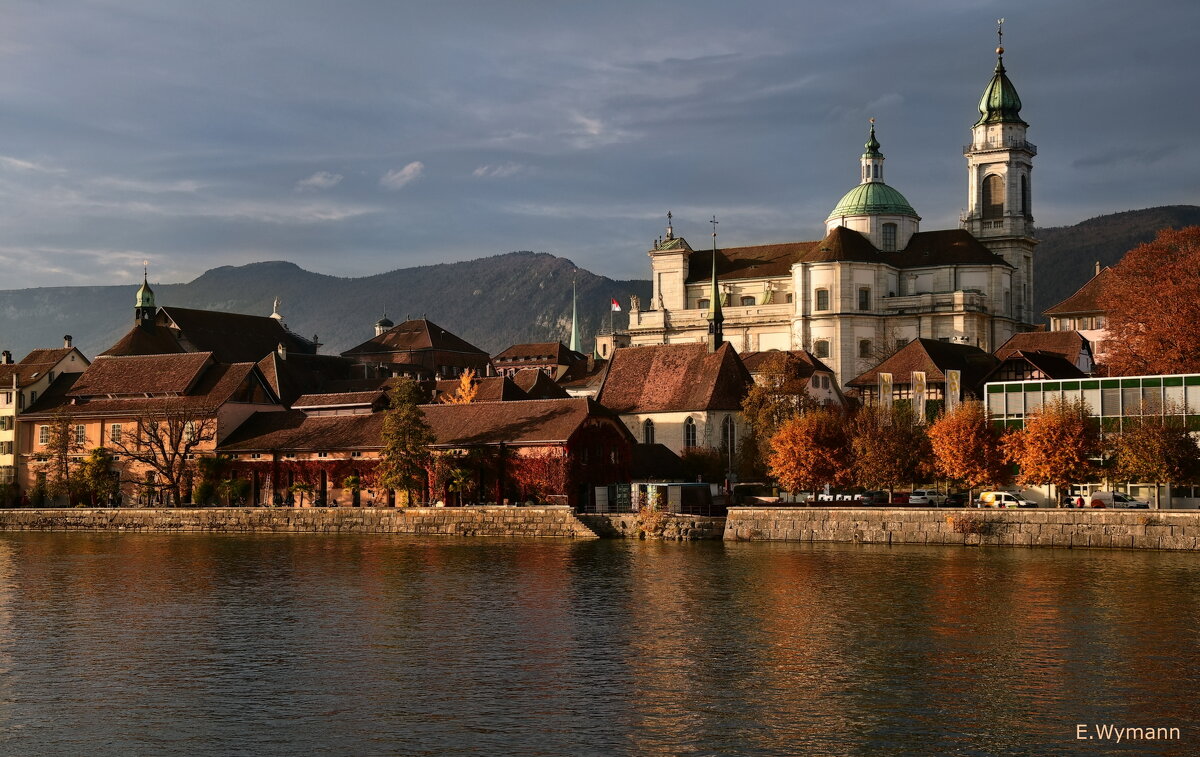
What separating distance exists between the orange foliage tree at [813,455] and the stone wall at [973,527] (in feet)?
29.4

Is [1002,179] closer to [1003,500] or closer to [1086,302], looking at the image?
[1086,302]

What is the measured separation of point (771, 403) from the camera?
8919 centimetres

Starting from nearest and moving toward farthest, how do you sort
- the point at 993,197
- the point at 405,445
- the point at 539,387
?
the point at 405,445, the point at 539,387, the point at 993,197

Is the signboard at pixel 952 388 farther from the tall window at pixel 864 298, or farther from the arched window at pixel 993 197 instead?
the arched window at pixel 993 197

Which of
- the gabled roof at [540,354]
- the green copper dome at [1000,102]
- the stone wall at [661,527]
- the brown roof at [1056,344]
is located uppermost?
the green copper dome at [1000,102]

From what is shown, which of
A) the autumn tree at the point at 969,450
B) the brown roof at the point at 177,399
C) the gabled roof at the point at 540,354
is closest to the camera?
the autumn tree at the point at 969,450

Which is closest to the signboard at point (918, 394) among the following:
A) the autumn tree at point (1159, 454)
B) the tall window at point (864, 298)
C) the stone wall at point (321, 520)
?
the autumn tree at point (1159, 454)

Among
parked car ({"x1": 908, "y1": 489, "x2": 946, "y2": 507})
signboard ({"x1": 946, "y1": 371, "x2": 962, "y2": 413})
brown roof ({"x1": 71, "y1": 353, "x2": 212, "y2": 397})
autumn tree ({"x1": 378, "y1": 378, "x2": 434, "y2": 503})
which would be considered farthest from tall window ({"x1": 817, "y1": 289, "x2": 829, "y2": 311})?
autumn tree ({"x1": 378, "y1": 378, "x2": 434, "y2": 503})

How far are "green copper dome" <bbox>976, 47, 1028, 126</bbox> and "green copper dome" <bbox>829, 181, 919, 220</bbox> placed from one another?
13664 millimetres

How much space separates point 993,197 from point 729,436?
7421 cm

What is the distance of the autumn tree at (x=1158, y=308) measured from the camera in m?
82.0

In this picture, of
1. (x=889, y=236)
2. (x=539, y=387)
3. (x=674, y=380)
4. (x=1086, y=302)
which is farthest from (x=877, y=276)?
(x=674, y=380)

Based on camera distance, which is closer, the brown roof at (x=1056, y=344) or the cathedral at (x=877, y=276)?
the brown roof at (x=1056, y=344)

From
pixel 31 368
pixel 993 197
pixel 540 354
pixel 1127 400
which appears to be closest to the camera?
pixel 1127 400
